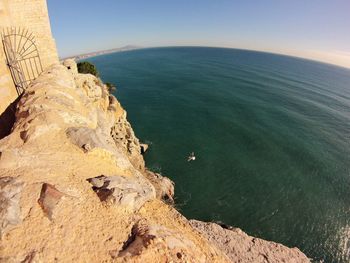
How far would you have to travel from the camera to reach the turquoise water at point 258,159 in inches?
1129

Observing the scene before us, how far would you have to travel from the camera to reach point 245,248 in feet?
60.7

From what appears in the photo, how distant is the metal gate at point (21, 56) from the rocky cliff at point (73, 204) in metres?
6.01

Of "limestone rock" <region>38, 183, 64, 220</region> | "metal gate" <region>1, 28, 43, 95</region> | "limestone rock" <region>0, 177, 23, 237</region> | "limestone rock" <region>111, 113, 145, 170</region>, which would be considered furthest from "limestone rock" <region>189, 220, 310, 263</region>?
"metal gate" <region>1, 28, 43, 95</region>

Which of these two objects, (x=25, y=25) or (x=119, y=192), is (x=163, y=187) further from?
(x=25, y=25)

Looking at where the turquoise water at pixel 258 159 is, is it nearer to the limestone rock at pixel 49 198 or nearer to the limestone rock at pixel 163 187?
the limestone rock at pixel 163 187

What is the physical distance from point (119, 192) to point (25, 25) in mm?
19101

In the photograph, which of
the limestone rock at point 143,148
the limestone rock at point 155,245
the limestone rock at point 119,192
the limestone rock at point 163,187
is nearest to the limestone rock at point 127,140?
the limestone rock at point 143,148

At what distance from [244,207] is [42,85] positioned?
28.8m

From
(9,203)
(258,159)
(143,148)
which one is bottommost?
(143,148)

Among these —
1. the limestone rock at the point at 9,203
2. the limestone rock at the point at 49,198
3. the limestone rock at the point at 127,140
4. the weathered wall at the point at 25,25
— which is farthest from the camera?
the limestone rock at the point at 127,140

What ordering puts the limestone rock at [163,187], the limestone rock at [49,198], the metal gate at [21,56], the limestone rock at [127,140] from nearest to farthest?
the limestone rock at [49,198] → the metal gate at [21,56] → the limestone rock at [163,187] → the limestone rock at [127,140]

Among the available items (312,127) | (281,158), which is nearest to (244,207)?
(281,158)

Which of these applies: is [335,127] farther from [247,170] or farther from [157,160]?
[157,160]

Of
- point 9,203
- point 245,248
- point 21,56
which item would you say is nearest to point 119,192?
point 9,203
